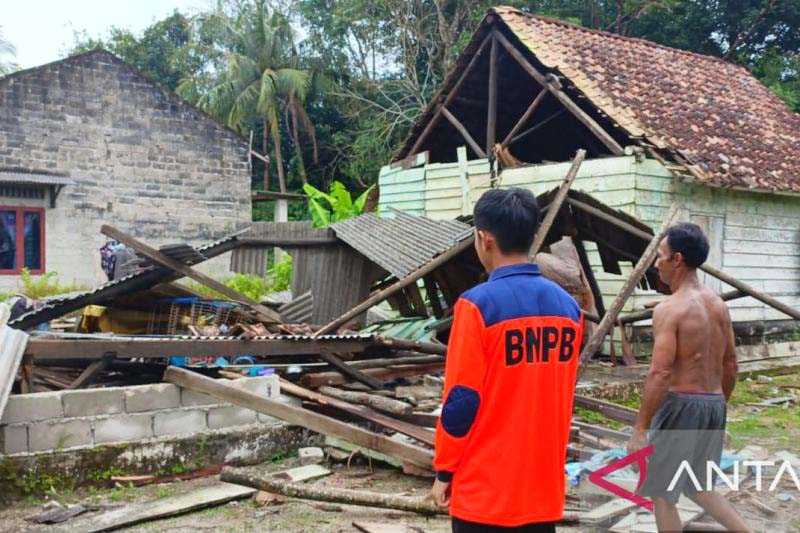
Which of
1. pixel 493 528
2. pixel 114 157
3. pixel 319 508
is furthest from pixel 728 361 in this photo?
pixel 114 157

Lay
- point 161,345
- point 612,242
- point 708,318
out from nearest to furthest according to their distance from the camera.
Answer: point 708,318 < point 161,345 < point 612,242

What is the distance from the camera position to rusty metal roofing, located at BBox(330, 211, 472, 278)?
7996 mm

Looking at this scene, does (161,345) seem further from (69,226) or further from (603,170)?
(69,226)

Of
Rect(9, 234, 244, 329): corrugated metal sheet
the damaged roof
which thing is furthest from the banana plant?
Rect(9, 234, 244, 329): corrugated metal sheet

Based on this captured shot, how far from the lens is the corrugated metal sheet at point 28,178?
16.3 metres

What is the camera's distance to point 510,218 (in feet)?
9.31

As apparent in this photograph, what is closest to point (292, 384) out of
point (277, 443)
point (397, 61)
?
point (277, 443)

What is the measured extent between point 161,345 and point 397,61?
73.9 feet

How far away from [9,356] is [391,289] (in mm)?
3393

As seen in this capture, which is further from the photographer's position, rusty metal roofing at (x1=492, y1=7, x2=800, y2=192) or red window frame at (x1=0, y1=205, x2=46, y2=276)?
red window frame at (x1=0, y1=205, x2=46, y2=276)

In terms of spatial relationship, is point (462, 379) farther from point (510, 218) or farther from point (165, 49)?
point (165, 49)

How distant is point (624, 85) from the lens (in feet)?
42.2

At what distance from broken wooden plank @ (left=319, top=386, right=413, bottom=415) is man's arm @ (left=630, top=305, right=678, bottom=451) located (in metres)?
2.68

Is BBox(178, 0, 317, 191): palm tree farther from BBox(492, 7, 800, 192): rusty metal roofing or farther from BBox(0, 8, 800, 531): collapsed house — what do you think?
BBox(492, 7, 800, 192): rusty metal roofing
